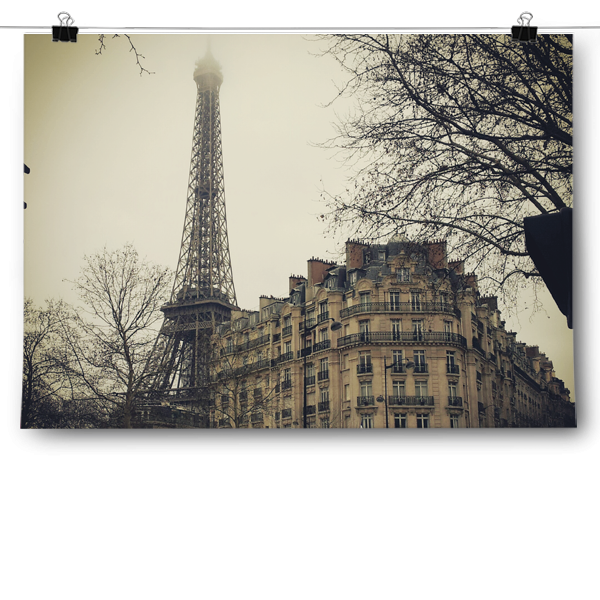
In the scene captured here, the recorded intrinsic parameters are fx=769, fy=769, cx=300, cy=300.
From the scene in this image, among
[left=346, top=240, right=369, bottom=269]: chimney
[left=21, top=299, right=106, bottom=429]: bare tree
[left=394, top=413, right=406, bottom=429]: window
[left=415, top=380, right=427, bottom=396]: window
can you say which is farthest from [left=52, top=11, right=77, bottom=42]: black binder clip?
[left=415, top=380, right=427, bottom=396]: window

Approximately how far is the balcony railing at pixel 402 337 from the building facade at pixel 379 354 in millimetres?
16

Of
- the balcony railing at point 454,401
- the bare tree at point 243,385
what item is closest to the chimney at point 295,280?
the bare tree at point 243,385

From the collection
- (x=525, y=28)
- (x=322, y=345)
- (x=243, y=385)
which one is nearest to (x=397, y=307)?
(x=322, y=345)

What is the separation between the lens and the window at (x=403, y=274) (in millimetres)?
7442

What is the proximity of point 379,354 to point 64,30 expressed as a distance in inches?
161

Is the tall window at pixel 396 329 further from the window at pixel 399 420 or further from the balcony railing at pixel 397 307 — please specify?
the window at pixel 399 420

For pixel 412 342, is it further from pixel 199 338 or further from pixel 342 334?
pixel 199 338

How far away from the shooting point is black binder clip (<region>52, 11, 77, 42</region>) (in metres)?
5.27

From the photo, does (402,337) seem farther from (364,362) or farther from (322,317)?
(322,317)

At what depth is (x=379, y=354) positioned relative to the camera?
24.9 feet

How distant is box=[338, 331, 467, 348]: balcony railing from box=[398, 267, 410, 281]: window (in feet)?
1.79
